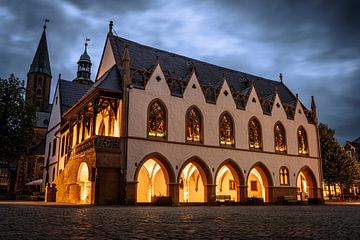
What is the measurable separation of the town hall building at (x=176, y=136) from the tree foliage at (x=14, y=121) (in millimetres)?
3865

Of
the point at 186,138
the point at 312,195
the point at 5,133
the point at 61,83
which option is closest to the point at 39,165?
the point at 61,83

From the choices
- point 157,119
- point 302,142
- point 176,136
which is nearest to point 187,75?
point 157,119

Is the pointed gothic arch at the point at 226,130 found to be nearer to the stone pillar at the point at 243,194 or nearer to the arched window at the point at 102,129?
the stone pillar at the point at 243,194

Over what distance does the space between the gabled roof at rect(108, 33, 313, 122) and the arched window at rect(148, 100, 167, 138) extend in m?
1.87

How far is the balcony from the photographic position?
2480 centimetres

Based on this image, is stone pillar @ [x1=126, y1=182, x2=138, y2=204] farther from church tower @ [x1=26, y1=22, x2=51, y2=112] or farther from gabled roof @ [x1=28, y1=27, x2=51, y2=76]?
gabled roof @ [x1=28, y1=27, x2=51, y2=76]

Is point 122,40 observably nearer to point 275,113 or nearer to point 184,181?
point 184,181

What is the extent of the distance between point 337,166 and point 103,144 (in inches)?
1273

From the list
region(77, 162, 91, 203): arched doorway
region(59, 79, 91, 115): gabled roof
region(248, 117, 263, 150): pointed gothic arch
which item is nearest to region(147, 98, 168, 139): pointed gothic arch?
region(77, 162, 91, 203): arched doorway

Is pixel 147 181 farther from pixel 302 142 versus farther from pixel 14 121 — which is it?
pixel 302 142

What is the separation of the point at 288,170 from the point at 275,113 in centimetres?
623

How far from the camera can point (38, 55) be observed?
83.9m

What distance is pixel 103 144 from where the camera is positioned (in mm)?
25156

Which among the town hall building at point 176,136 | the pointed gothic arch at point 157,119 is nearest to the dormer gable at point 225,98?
the town hall building at point 176,136
